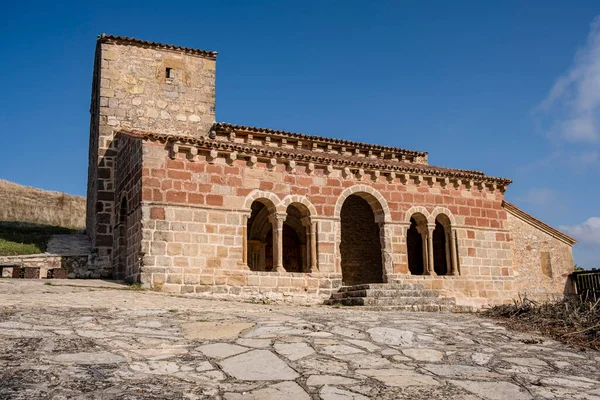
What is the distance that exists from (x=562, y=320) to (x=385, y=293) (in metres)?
5.06

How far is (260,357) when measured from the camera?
19.0 feet

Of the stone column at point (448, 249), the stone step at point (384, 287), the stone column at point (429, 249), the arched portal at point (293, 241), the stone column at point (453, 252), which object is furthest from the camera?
the arched portal at point (293, 241)

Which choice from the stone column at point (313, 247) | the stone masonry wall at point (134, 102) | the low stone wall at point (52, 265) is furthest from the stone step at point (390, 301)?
the stone masonry wall at point (134, 102)

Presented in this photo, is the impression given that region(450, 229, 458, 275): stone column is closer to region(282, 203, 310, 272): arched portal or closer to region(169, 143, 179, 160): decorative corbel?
region(282, 203, 310, 272): arched portal

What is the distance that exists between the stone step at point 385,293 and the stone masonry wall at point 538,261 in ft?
17.0

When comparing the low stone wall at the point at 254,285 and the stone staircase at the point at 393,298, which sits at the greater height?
the low stone wall at the point at 254,285

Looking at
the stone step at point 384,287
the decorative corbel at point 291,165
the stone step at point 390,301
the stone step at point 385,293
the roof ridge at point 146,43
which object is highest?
the roof ridge at point 146,43

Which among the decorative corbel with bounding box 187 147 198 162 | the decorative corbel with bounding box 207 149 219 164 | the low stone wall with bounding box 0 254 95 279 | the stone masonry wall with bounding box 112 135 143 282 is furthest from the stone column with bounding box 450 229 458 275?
the low stone wall with bounding box 0 254 95 279

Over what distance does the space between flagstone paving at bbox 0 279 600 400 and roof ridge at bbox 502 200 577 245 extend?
34.4 feet

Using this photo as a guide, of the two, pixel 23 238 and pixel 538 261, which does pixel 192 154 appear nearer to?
pixel 23 238

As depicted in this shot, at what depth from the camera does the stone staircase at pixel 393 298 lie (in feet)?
43.3

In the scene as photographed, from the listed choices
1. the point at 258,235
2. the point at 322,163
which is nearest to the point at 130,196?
the point at 322,163

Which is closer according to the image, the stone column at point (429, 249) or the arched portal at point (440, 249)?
the stone column at point (429, 249)

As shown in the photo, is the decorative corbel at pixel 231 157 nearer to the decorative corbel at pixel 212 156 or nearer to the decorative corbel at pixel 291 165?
the decorative corbel at pixel 212 156
